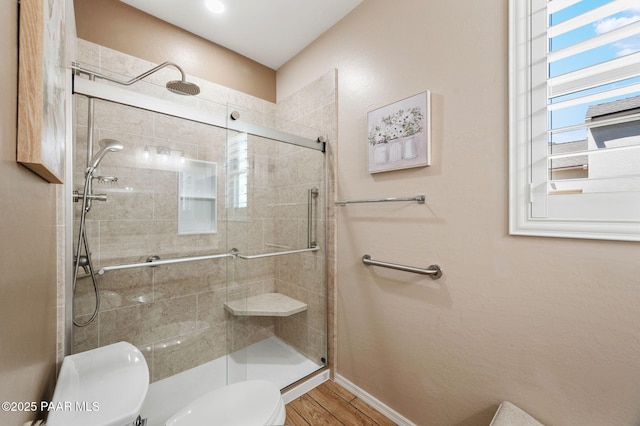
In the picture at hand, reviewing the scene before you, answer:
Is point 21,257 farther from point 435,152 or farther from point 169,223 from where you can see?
point 435,152

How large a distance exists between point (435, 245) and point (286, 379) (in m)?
1.36

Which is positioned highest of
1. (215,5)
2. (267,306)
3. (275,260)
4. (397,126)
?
(215,5)

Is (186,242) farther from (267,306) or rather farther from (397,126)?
(397,126)

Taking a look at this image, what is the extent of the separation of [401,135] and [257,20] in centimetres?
140

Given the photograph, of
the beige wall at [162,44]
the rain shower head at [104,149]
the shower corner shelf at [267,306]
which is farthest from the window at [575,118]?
the rain shower head at [104,149]

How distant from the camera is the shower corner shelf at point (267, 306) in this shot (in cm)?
172

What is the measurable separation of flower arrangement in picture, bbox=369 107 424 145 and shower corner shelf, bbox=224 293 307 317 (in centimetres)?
130

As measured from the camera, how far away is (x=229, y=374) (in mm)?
1652

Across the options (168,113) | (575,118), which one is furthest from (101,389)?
(575,118)

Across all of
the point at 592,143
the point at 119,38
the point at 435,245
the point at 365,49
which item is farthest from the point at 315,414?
the point at 119,38

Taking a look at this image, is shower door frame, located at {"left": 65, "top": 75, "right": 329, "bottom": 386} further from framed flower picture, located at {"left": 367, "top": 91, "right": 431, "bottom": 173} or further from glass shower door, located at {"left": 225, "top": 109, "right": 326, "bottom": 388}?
framed flower picture, located at {"left": 367, "top": 91, "right": 431, "bottom": 173}

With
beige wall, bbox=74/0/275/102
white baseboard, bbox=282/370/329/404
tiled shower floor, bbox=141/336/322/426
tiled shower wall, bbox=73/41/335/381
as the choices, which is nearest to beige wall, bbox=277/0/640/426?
white baseboard, bbox=282/370/329/404

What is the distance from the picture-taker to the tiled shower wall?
1.50 meters

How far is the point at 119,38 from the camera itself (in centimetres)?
168
